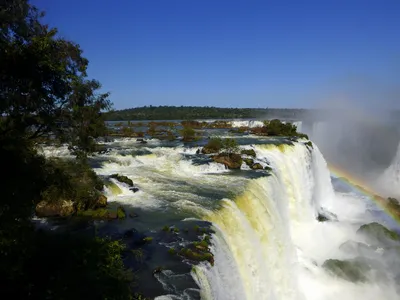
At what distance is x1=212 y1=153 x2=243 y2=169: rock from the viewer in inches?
813

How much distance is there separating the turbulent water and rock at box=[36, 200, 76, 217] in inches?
81.7

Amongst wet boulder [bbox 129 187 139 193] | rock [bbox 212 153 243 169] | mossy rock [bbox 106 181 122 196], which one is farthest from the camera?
rock [bbox 212 153 243 169]

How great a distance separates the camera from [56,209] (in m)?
10.9

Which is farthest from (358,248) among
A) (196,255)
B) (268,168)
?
(196,255)

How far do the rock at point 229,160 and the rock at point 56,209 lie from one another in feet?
36.5

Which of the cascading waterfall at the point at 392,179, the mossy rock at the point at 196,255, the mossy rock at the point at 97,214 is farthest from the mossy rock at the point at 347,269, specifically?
the cascading waterfall at the point at 392,179

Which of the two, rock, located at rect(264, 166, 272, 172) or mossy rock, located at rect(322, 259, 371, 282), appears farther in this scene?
rock, located at rect(264, 166, 272, 172)

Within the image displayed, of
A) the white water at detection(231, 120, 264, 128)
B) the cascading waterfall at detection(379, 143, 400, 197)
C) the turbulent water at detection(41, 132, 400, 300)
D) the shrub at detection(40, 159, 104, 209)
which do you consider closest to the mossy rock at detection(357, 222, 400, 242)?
the turbulent water at detection(41, 132, 400, 300)

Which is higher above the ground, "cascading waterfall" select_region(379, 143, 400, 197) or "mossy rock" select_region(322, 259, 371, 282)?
"mossy rock" select_region(322, 259, 371, 282)

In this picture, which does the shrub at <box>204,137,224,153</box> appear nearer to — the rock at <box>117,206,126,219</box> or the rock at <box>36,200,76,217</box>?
the rock at <box>117,206,126,219</box>

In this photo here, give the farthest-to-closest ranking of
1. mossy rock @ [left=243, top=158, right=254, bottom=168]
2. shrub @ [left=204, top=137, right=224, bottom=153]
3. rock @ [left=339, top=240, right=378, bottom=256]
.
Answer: shrub @ [left=204, top=137, right=224, bottom=153], mossy rock @ [left=243, top=158, right=254, bottom=168], rock @ [left=339, top=240, right=378, bottom=256]

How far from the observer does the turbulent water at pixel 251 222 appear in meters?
8.85

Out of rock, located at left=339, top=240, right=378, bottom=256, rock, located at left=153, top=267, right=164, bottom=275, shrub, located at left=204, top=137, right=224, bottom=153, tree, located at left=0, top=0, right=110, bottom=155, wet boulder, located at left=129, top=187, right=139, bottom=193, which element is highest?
tree, located at left=0, top=0, right=110, bottom=155

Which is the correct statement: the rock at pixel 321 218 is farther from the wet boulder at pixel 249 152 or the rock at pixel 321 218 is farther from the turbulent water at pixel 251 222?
the wet boulder at pixel 249 152
